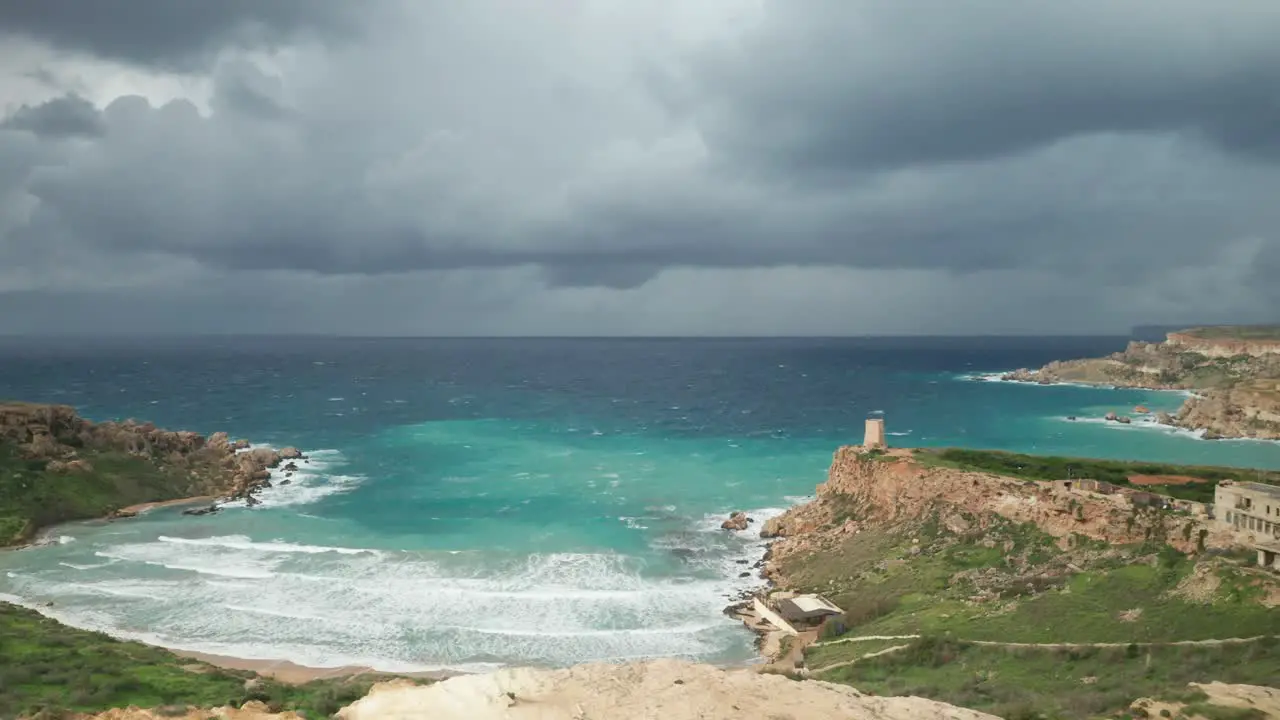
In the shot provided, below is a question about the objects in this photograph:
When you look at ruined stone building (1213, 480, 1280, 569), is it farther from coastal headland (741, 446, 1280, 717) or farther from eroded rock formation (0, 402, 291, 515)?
eroded rock formation (0, 402, 291, 515)

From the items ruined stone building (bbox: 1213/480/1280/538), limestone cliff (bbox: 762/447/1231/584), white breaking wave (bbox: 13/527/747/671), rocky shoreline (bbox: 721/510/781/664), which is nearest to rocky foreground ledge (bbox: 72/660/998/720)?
rocky shoreline (bbox: 721/510/781/664)

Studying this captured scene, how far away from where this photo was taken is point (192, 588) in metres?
44.9

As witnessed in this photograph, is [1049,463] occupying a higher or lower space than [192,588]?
higher

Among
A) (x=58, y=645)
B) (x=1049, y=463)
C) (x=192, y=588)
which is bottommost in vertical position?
(x=192, y=588)

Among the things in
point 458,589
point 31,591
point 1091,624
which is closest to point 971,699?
point 1091,624

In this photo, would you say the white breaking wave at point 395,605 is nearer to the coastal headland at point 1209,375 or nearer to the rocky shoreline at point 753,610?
the rocky shoreline at point 753,610

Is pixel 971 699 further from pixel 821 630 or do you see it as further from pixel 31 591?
pixel 31 591

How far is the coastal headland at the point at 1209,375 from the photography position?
10450 cm

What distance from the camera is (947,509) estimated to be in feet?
146

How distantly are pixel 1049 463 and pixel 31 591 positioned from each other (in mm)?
62449

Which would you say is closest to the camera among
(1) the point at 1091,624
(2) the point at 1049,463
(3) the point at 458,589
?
(1) the point at 1091,624

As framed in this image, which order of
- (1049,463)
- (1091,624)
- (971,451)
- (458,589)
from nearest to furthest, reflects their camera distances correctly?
(1091,624)
(458,589)
(1049,463)
(971,451)

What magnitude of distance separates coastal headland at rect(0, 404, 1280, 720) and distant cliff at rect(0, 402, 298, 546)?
1185mm

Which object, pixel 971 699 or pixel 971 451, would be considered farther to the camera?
pixel 971 451
